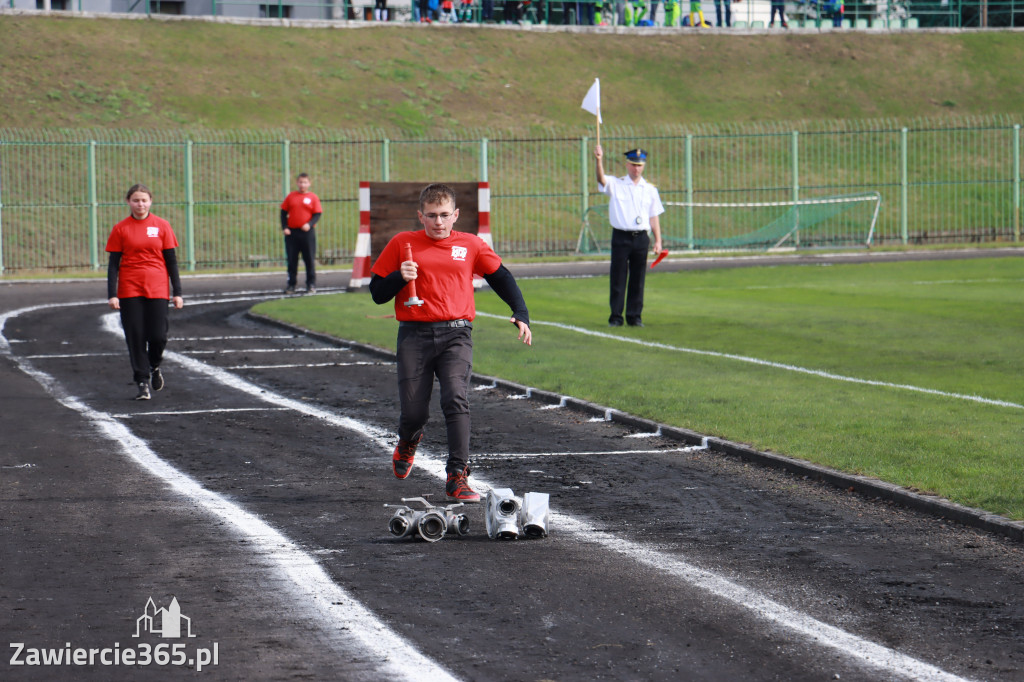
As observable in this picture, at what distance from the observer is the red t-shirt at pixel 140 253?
12.9 meters

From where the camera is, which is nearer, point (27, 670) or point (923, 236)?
point (27, 670)

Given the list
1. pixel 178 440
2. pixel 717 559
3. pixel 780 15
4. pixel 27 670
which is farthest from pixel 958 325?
pixel 780 15

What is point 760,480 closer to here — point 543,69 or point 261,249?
point 261,249

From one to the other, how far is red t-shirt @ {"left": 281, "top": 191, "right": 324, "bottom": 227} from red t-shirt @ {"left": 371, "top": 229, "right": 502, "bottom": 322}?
1626cm

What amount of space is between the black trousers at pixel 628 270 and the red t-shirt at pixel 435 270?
29.2ft

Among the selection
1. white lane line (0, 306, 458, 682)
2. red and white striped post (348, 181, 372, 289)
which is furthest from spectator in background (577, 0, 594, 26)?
white lane line (0, 306, 458, 682)

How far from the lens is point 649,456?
965 centimetres

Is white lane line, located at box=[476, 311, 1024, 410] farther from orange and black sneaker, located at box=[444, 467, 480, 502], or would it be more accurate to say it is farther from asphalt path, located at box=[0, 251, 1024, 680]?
orange and black sneaker, located at box=[444, 467, 480, 502]

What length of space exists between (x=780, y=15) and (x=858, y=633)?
59727 millimetres

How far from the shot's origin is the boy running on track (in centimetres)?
811

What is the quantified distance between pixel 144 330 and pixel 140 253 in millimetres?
700

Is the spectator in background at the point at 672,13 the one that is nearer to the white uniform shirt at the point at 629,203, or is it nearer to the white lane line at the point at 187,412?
the white uniform shirt at the point at 629,203

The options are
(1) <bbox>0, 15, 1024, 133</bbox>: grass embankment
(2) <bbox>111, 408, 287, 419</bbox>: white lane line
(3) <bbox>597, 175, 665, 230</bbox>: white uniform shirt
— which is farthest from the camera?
(1) <bbox>0, 15, 1024, 133</bbox>: grass embankment
